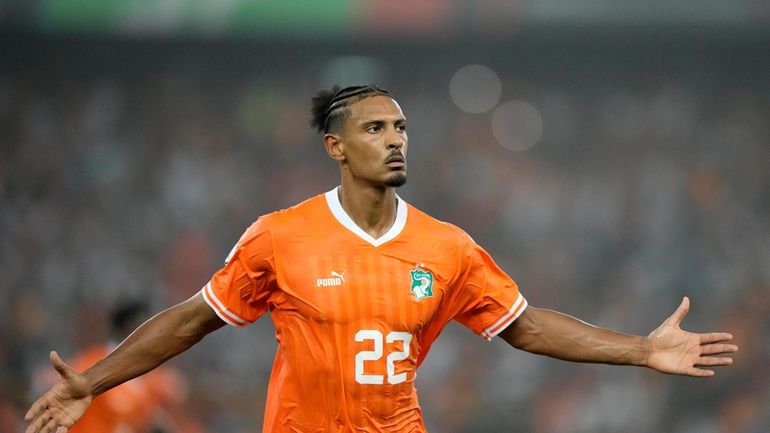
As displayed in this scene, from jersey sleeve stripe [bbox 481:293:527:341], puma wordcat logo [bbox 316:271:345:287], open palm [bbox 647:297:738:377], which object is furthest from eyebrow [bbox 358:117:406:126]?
open palm [bbox 647:297:738:377]

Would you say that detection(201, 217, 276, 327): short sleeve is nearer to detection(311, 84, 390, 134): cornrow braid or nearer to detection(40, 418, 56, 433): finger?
detection(311, 84, 390, 134): cornrow braid

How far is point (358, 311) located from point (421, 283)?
0.28m

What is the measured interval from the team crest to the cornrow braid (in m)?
0.71

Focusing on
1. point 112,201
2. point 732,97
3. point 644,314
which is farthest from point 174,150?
point 732,97

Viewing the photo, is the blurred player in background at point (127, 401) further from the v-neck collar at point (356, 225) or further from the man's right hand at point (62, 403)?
the v-neck collar at point (356, 225)

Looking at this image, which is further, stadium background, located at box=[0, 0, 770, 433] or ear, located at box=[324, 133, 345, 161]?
stadium background, located at box=[0, 0, 770, 433]

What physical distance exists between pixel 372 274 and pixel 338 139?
609mm

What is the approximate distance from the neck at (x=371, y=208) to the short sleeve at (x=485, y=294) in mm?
338

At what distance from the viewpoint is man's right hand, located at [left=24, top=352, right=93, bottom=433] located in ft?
12.7

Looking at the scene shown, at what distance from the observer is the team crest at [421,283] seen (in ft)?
13.2

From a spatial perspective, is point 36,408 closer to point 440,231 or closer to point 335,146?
point 335,146

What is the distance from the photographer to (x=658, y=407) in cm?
966

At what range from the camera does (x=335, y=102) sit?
4.31m

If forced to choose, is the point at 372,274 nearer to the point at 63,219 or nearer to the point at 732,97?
the point at 63,219
